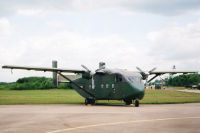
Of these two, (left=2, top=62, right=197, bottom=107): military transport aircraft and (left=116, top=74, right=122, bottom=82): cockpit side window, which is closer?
(left=2, top=62, right=197, bottom=107): military transport aircraft

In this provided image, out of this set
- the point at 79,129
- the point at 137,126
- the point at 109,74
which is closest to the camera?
the point at 79,129

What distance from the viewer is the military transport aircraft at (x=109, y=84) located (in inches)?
1319

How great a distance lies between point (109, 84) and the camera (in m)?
35.4

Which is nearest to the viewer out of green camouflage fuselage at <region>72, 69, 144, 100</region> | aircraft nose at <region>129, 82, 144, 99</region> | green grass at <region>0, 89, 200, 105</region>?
aircraft nose at <region>129, 82, 144, 99</region>

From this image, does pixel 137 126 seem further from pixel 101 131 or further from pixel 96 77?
pixel 96 77

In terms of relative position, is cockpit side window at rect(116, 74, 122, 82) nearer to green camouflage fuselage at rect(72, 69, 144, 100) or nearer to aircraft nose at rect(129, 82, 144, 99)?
green camouflage fuselage at rect(72, 69, 144, 100)

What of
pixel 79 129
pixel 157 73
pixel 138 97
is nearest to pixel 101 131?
pixel 79 129

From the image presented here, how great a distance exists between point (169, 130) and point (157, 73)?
26.2 metres

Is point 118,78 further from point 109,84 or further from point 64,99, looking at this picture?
point 64,99

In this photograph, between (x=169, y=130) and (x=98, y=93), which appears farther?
(x=98, y=93)

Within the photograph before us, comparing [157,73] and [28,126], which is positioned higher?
[157,73]

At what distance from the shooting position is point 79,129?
51.6ft

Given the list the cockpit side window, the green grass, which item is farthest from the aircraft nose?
the green grass

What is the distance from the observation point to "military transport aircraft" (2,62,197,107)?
110ft
